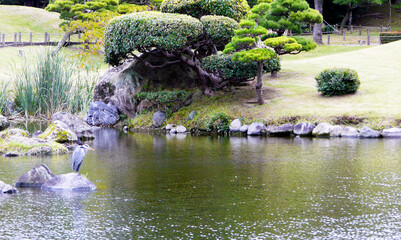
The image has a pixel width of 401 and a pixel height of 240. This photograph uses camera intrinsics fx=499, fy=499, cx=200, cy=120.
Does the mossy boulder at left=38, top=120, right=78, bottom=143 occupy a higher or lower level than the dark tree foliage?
lower

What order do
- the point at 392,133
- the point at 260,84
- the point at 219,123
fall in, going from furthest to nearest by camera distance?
1. the point at 260,84
2. the point at 219,123
3. the point at 392,133

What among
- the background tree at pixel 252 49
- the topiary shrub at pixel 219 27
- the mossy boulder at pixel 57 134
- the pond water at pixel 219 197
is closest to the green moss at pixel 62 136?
the mossy boulder at pixel 57 134

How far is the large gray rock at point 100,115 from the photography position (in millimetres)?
23766

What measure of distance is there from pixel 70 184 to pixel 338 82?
14.9 meters

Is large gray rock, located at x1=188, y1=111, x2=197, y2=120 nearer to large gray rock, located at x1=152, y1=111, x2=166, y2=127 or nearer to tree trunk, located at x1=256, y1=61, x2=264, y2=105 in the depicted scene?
large gray rock, located at x1=152, y1=111, x2=166, y2=127

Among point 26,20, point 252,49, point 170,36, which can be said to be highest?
point 26,20

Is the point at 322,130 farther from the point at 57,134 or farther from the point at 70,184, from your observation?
the point at 70,184

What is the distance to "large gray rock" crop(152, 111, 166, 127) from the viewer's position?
2250 centimetres

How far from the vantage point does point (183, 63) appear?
24500mm

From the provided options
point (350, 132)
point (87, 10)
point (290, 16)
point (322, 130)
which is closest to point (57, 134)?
point (322, 130)

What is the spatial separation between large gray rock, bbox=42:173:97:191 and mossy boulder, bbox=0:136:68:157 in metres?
4.69

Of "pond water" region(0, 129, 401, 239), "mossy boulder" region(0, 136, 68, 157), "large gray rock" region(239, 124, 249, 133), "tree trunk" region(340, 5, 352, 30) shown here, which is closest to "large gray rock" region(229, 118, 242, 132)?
"large gray rock" region(239, 124, 249, 133)

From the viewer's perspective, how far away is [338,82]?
72.0 ft

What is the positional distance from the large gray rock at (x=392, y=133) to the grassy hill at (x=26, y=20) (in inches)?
1875
